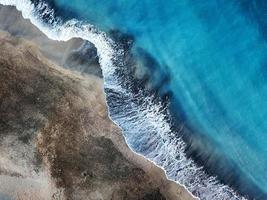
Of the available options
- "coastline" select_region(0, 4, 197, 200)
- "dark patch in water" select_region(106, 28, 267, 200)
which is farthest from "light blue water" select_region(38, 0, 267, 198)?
"coastline" select_region(0, 4, 197, 200)

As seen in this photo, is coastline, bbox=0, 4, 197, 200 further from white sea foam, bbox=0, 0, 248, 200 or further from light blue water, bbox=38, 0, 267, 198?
light blue water, bbox=38, 0, 267, 198

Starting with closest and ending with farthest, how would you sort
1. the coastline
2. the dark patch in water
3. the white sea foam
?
the coastline
the white sea foam
the dark patch in water

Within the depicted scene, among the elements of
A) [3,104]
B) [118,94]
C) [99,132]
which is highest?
[118,94]

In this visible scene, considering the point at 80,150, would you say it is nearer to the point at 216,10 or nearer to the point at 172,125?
the point at 172,125

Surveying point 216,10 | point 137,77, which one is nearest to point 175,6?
point 216,10

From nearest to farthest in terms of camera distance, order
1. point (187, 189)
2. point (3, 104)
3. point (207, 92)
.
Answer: point (3, 104), point (187, 189), point (207, 92)

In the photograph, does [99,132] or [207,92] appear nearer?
[99,132]

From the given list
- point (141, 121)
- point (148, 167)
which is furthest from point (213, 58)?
point (148, 167)
